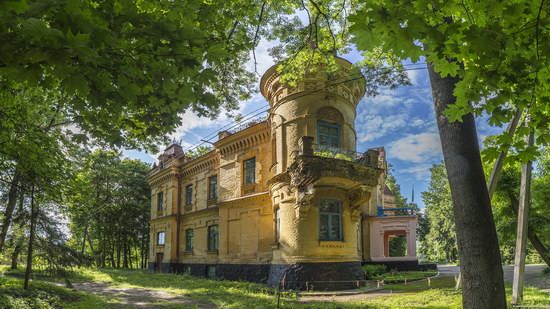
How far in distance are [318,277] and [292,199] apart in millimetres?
3571

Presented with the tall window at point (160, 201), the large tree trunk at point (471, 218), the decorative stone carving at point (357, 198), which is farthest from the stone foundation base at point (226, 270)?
the large tree trunk at point (471, 218)

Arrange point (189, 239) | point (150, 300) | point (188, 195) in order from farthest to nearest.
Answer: point (188, 195)
point (189, 239)
point (150, 300)

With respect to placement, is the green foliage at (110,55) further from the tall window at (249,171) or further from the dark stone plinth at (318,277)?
the tall window at (249,171)

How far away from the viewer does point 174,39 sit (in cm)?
360

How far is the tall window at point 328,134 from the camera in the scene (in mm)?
18844

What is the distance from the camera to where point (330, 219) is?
17797mm

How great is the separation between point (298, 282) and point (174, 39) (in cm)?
1458

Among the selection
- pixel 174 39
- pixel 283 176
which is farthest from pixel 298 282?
pixel 174 39

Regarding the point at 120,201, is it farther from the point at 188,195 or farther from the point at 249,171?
the point at 249,171

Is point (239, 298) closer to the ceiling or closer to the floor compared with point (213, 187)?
closer to the floor

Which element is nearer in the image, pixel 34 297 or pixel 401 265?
pixel 34 297

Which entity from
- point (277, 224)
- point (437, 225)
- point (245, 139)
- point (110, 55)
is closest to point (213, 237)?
point (245, 139)

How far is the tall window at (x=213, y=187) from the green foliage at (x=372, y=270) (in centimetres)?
1056

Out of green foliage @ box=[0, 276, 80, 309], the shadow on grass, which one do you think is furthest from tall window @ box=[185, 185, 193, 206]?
green foliage @ box=[0, 276, 80, 309]
